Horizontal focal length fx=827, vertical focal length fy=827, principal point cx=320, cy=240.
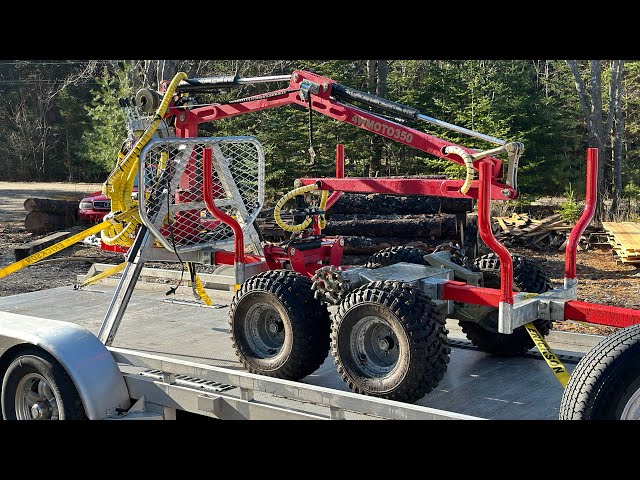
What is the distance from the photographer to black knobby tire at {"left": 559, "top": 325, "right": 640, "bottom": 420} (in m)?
4.09

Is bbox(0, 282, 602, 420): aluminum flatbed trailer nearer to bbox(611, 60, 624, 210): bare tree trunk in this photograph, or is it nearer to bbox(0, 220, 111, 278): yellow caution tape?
bbox(0, 220, 111, 278): yellow caution tape

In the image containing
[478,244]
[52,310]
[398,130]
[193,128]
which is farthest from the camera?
[478,244]

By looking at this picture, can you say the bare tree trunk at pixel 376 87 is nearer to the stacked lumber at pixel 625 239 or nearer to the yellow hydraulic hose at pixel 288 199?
the stacked lumber at pixel 625 239

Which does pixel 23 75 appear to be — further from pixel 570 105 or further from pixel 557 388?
pixel 557 388

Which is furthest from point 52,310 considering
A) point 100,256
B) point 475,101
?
point 475,101

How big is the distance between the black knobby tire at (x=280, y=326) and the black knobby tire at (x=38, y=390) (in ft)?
3.96

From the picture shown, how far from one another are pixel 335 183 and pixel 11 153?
30.2 metres

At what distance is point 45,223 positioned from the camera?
18031mm

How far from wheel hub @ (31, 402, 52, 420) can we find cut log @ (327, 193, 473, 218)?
8.76 meters

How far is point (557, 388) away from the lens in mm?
5297

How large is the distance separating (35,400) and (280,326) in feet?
5.47

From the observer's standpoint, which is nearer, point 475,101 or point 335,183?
point 335,183

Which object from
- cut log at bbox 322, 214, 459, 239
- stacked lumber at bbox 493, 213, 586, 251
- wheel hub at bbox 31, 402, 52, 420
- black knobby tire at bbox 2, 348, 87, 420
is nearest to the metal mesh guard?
black knobby tire at bbox 2, 348, 87, 420

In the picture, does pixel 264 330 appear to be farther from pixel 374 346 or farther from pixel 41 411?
pixel 41 411
